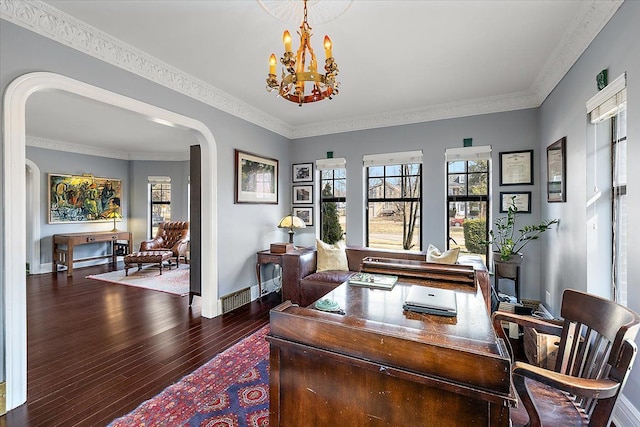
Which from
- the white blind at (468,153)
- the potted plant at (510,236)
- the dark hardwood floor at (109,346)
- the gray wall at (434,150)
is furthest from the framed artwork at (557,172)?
the dark hardwood floor at (109,346)

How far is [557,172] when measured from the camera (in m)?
2.90

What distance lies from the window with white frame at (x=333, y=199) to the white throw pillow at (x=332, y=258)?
713mm

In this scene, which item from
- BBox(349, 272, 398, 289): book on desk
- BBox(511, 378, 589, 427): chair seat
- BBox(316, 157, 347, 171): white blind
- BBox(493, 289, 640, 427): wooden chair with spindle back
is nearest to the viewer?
BBox(493, 289, 640, 427): wooden chair with spindle back

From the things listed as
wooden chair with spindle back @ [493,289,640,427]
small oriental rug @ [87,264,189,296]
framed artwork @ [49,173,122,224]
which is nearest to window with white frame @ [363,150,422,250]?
wooden chair with spindle back @ [493,289,640,427]

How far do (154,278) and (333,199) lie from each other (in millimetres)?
3846

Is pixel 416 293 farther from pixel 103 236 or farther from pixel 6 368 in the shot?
pixel 103 236

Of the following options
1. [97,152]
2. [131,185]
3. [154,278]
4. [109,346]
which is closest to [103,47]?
[109,346]

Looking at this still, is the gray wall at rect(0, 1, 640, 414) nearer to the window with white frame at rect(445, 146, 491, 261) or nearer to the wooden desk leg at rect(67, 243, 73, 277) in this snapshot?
the window with white frame at rect(445, 146, 491, 261)

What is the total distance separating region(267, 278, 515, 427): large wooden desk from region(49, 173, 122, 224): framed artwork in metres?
7.43

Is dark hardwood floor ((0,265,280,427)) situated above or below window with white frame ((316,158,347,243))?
below

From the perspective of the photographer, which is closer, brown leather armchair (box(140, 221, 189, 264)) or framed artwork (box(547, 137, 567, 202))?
framed artwork (box(547, 137, 567, 202))

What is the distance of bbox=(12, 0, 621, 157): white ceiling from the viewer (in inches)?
81.0

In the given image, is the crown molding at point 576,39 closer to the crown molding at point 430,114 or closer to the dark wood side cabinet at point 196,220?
the crown molding at point 430,114

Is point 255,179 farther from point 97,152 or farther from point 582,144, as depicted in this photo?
point 97,152
